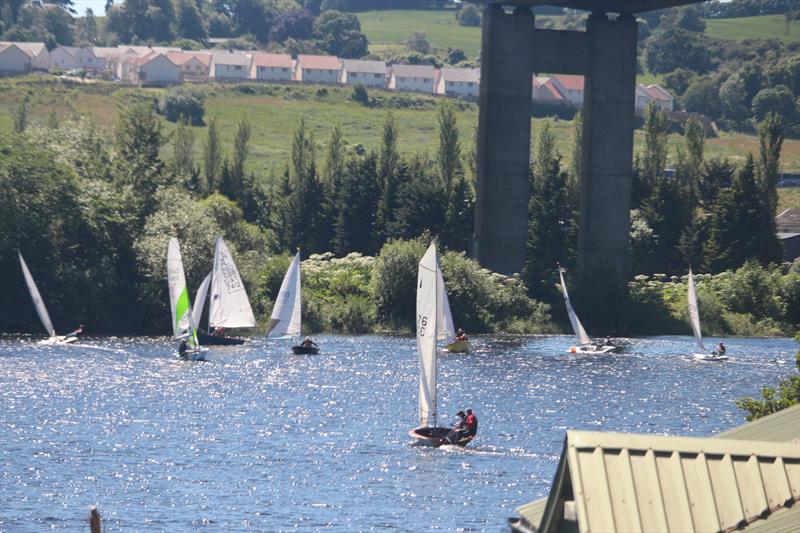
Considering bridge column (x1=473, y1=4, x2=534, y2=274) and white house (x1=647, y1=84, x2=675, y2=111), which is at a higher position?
bridge column (x1=473, y1=4, x2=534, y2=274)

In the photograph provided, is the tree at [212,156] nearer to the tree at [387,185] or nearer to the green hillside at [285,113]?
the tree at [387,185]

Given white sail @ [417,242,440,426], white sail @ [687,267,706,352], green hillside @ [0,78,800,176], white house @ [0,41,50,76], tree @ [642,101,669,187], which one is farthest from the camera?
white house @ [0,41,50,76]

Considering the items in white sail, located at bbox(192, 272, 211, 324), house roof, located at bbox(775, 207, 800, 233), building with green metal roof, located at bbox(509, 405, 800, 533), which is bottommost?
house roof, located at bbox(775, 207, 800, 233)

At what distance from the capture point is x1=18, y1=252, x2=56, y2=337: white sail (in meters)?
70.2

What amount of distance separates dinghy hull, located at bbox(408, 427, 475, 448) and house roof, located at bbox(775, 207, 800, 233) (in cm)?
6112

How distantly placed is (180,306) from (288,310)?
5248 mm

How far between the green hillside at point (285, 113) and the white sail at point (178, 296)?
68350mm

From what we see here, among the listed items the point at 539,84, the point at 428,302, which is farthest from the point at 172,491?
the point at 539,84

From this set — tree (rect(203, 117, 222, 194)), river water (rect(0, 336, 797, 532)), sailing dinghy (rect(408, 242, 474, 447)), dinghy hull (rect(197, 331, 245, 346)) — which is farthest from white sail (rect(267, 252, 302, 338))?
tree (rect(203, 117, 222, 194))

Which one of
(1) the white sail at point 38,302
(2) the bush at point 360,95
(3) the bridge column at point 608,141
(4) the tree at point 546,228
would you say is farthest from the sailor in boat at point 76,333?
(2) the bush at point 360,95

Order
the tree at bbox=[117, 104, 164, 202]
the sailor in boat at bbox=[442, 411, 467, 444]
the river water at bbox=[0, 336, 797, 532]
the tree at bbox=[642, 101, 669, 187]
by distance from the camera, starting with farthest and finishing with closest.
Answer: the tree at bbox=[642, 101, 669, 187] < the tree at bbox=[117, 104, 164, 202] < the sailor in boat at bbox=[442, 411, 467, 444] < the river water at bbox=[0, 336, 797, 532]

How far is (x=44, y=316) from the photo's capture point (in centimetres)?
7050

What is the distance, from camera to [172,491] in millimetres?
37906

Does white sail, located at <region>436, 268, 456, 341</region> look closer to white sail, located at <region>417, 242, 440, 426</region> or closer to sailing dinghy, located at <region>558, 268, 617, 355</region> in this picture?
white sail, located at <region>417, 242, 440, 426</region>
